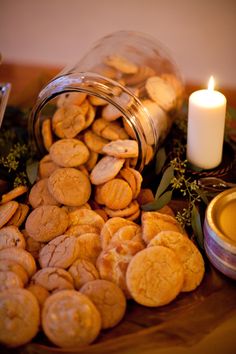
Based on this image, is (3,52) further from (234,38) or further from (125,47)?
(234,38)

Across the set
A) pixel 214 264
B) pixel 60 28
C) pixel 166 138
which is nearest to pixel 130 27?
pixel 60 28

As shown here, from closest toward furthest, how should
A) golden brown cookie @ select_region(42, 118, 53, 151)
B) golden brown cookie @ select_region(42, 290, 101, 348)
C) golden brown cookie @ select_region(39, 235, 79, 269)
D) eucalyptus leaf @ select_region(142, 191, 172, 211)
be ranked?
golden brown cookie @ select_region(42, 290, 101, 348)
golden brown cookie @ select_region(39, 235, 79, 269)
eucalyptus leaf @ select_region(142, 191, 172, 211)
golden brown cookie @ select_region(42, 118, 53, 151)

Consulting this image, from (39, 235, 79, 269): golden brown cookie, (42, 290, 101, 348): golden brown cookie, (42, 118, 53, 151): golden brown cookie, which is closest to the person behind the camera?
(42, 290, 101, 348): golden brown cookie

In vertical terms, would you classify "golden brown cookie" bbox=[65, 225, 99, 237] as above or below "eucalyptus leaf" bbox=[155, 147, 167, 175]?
below

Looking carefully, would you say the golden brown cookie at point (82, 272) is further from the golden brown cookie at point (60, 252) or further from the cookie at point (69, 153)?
the cookie at point (69, 153)

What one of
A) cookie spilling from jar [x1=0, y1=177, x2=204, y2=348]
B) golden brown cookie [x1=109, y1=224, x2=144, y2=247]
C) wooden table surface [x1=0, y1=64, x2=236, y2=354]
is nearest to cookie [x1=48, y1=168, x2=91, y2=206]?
cookie spilling from jar [x1=0, y1=177, x2=204, y2=348]

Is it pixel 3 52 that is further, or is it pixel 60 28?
pixel 3 52

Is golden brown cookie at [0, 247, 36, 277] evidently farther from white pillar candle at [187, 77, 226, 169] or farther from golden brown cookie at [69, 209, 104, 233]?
white pillar candle at [187, 77, 226, 169]
